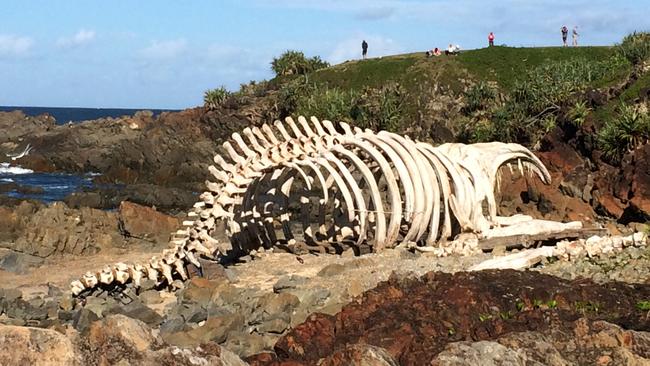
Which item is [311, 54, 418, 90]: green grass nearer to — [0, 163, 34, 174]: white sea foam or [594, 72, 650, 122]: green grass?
[0, 163, 34, 174]: white sea foam

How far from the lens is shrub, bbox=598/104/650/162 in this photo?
2425cm

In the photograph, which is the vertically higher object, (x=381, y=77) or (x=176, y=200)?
(x=381, y=77)

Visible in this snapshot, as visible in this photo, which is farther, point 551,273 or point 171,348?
point 551,273

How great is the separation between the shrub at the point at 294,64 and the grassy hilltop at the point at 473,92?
3.0 inches

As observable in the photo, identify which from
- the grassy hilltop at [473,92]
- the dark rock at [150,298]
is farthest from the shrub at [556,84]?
the dark rock at [150,298]

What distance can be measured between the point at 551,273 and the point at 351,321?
3993 mm

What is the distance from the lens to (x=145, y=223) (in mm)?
20266

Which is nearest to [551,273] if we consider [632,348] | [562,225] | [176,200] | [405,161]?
[562,225]

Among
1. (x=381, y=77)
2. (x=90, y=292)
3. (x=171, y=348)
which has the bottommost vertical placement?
(x=90, y=292)

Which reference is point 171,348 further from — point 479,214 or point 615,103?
point 615,103

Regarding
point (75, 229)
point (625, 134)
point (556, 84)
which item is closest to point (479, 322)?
point (75, 229)

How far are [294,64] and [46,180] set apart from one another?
23102 mm

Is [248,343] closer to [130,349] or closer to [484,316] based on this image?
[484,316]

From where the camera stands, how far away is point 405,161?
547 inches
